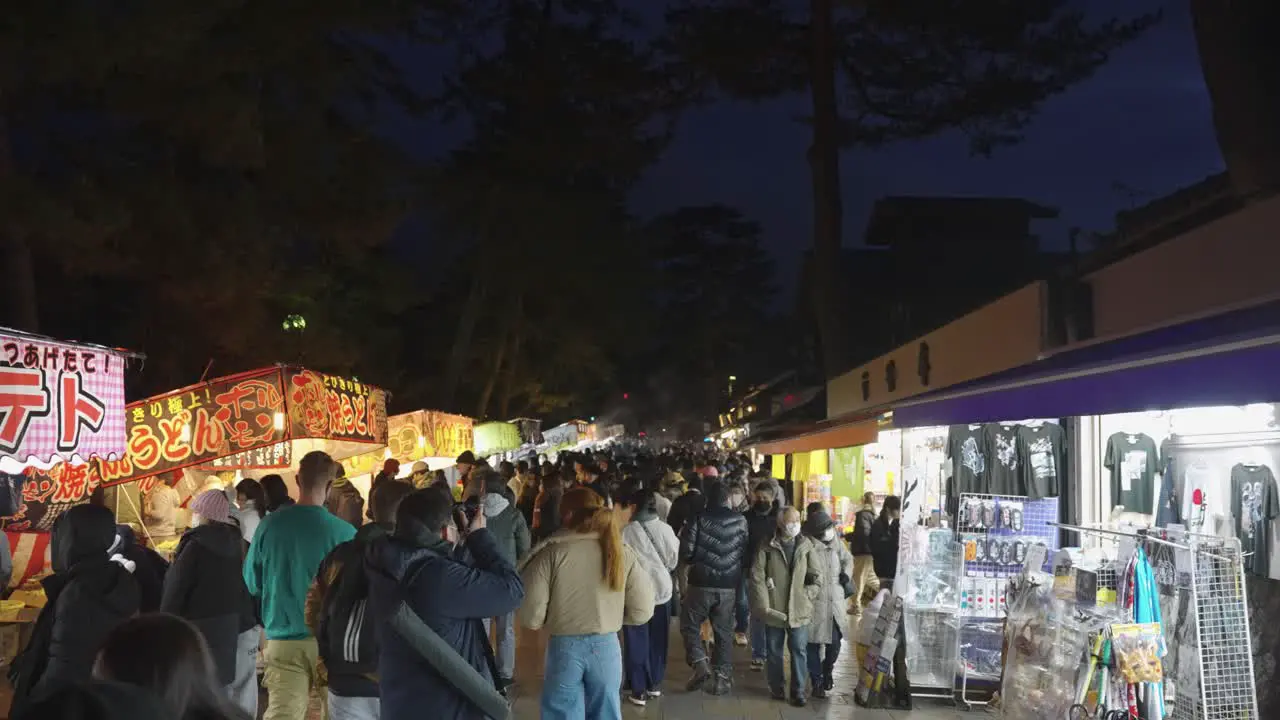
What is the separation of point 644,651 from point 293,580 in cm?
399

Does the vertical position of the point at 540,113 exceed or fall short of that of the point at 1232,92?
it exceeds it

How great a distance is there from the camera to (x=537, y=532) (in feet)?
43.5

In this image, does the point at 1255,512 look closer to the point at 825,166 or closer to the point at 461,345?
the point at 825,166

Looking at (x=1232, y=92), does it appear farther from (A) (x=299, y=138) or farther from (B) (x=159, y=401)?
(A) (x=299, y=138)

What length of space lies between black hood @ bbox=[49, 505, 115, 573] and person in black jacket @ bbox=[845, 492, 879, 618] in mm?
9880

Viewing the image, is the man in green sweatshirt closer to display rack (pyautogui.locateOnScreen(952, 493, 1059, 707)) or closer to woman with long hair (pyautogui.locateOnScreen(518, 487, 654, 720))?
woman with long hair (pyautogui.locateOnScreen(518, 487, 654, 720))

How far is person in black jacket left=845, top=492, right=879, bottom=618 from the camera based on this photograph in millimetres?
13727

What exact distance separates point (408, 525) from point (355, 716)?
1.26 metres

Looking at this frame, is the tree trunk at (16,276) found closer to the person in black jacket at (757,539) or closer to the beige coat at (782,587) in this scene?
the beige coat at (782,587)

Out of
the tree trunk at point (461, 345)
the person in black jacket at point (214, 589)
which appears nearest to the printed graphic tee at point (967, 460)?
the person in black jacket at point (214, 589)

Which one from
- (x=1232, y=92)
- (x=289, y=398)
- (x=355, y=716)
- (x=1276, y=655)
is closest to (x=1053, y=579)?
(x=1276, y=655)

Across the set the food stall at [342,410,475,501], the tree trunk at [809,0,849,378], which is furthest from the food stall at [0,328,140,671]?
the tree trunk at [809,0,849,378]

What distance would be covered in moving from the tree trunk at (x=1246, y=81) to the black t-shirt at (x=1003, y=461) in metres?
4.32

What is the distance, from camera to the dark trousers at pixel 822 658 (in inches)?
382
